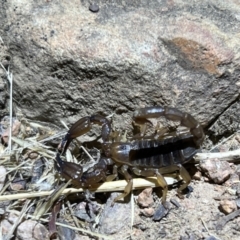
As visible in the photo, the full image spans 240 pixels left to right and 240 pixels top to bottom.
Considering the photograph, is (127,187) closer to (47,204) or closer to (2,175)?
(47,204)

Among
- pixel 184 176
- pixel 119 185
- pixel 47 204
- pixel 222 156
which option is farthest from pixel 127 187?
pixel 222 156

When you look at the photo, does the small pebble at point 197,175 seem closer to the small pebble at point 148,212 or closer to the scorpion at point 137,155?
the scorpion at point 137,155

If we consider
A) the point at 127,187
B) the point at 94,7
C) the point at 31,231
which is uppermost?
the point at 94,7

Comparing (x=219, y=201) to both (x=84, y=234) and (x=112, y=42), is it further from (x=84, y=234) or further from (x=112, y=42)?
(x=112, y=42)

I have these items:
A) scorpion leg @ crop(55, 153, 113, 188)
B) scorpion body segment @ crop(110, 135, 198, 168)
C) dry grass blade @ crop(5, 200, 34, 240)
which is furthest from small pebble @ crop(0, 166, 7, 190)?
scorpion body segment @ crop(110, 135, 198, 168)

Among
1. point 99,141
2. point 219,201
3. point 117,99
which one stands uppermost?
point 117,99

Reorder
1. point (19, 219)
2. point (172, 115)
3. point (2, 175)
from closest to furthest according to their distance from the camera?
point (172, 115) → point (19, 219) → point (2, 175)

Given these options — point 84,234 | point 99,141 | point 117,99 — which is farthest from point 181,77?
point 84,234

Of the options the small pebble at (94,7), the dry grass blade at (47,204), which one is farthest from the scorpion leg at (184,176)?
the small pebble at (94,7)
